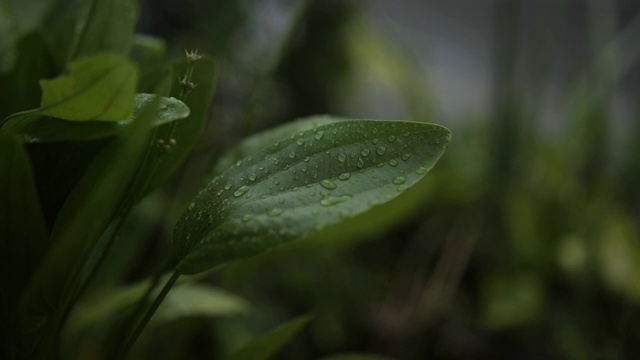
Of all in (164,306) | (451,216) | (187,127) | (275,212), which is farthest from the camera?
(451,216)

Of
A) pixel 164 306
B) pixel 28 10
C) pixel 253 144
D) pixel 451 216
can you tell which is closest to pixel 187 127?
pixel 253 144

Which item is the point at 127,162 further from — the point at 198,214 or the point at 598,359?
the point at 598,359

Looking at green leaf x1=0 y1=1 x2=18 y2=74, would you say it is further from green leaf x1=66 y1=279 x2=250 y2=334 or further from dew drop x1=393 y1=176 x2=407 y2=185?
dew drop x1=393 y1=176 x2=407 y2=185

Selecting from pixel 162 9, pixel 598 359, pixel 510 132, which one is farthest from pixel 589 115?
pixel 162 9

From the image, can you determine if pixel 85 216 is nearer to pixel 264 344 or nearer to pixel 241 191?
pixel 241 191

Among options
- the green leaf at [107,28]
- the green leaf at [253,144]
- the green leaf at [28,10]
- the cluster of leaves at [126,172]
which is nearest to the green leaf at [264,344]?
the cluster of leaves at [126,172]

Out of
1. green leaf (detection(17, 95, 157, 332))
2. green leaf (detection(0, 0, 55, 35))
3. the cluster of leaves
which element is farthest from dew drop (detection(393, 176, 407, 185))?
green leaf (detection(0, 0, 55, 35))
